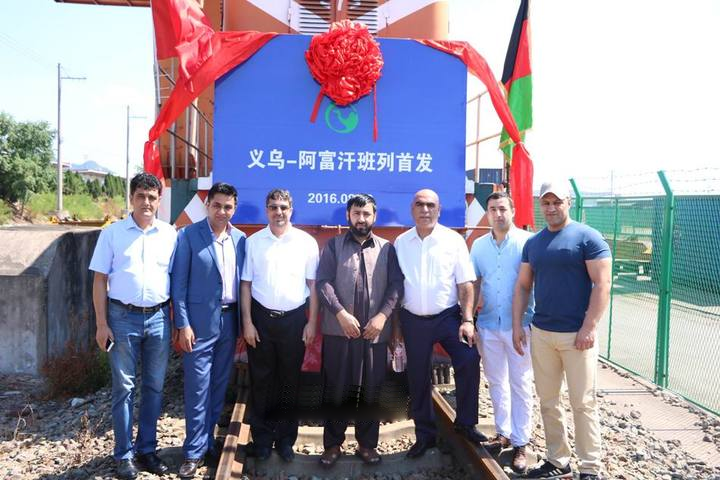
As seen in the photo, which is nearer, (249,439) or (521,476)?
(521,476)

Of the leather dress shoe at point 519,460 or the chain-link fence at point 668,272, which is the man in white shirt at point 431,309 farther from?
the chain-link fence at point 668,272

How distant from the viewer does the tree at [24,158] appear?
30438 millimetres

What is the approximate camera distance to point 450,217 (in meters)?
4.56

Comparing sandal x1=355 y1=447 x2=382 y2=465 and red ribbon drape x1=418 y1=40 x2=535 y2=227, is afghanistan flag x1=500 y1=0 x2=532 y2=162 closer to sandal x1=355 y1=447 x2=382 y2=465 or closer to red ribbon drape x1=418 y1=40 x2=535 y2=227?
red ribbon drape x1=418 y1=40 x2=535 y2=227

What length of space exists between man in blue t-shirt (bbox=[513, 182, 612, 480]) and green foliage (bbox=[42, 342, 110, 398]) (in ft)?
13.5

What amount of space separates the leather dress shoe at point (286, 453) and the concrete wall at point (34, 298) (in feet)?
10.3

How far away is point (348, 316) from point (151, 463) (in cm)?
157

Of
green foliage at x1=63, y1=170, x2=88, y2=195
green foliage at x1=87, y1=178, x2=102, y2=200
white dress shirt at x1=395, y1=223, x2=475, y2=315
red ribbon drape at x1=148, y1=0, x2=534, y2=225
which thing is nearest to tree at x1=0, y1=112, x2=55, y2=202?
green foliage at x1=63, y1=170, x2=88, y2=195

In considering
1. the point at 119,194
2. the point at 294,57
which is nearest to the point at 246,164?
the point at 294,57

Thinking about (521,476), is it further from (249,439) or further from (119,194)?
(119,194)

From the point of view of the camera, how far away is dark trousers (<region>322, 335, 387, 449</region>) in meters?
3.59

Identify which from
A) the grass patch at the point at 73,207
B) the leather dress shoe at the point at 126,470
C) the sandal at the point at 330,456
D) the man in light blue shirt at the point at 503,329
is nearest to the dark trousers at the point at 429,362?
the man in light blue shirt at the point at 503,329

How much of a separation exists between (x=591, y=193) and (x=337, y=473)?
6169 mm

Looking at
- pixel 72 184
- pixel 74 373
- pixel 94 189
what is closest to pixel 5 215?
pixel 72 184
